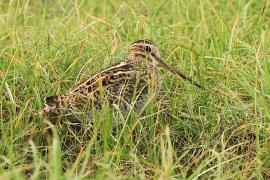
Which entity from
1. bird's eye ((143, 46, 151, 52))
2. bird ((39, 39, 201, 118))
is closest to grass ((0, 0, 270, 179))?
bird ((39, 39, 201, 118))

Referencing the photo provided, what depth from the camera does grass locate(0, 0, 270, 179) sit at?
189 inches

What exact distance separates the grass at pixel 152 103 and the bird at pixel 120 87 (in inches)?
4.9

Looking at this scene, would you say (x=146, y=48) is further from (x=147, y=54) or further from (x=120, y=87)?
(x=120, y=87)

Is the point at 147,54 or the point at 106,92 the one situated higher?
the point at 147,54

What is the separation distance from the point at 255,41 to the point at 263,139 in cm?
142

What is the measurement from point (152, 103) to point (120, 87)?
27cm

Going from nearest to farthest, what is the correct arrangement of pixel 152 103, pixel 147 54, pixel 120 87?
pixel 152 103, pixel 120 87, pixel 147 54

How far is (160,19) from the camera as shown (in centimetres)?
739

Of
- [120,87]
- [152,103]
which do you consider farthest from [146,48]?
[152,103]

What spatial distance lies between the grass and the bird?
0.12 metres

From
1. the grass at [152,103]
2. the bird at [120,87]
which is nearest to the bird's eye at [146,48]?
the bird at [120,87]

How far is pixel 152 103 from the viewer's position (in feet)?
17.3

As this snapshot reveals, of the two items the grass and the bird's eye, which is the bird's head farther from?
the grass

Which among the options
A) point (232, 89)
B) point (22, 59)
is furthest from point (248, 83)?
point (22, 59)
